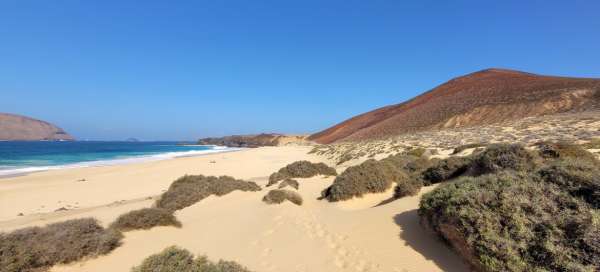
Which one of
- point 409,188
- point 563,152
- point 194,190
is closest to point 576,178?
point 409,188

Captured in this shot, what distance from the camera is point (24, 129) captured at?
16500 centimetres

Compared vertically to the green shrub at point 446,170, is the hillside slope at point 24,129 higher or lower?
higher

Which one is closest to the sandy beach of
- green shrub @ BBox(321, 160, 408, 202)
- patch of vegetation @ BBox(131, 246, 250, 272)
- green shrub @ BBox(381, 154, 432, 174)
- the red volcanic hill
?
green shrub @ BBox(321, 160, 408, 202)

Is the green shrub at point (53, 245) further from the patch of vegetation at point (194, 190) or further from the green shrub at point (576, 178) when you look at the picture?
the green shrub at point (576, 178)

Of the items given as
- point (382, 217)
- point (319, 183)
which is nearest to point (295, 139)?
point (319, 183)

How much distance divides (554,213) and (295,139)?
8886 cm

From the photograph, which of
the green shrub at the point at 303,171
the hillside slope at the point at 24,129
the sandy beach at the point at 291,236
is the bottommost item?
the sandy beach at the point at 291,236

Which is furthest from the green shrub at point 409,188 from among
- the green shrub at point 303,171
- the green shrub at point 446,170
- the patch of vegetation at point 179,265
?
the green shrub at point 303,171

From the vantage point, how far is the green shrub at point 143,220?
600 cm

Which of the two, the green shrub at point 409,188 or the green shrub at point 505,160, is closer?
the green shrub at point 505,160

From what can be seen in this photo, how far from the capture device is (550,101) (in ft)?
104

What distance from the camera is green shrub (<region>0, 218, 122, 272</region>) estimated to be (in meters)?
3.95

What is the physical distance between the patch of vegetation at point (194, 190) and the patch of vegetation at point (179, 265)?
5490 mm

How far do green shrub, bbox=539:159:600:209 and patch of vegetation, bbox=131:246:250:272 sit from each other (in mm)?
4689
